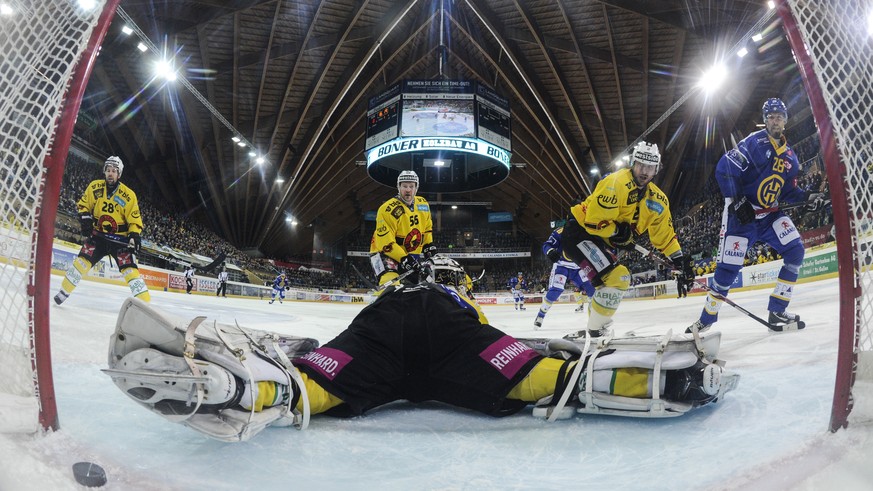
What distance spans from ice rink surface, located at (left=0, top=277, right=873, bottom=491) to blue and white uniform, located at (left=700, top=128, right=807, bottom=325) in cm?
205

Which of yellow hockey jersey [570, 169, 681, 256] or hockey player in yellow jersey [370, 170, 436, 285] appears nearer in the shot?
yellow hockey jersey [570, 169, 681, 256]

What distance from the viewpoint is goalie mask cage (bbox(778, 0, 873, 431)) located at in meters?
1.02

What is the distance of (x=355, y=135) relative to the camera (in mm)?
23406

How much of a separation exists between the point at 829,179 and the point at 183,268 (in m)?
17.2

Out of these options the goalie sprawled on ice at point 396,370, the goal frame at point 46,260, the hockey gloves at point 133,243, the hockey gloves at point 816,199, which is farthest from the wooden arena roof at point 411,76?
the goal frame at point 46,260

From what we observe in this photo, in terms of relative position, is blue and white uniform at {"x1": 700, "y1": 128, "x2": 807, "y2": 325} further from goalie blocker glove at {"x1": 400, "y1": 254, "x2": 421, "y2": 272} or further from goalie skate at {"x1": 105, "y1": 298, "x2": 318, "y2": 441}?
goalie skate at {"x1": 105, "y1": 298, "x2": 318, "y2": 441}

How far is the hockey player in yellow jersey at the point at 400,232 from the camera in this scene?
464 centimetres

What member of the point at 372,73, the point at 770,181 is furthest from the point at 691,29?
the point at 770,181

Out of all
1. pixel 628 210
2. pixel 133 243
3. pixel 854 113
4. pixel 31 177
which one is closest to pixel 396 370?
pixel 31 177

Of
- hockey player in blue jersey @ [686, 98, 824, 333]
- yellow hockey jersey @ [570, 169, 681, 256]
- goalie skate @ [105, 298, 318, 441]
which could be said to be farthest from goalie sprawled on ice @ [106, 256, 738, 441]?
hockey player in blue jersey @ [686, 98, 824, 333]

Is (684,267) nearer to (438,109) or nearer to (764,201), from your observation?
(764,201)

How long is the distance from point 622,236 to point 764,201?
1053 mm

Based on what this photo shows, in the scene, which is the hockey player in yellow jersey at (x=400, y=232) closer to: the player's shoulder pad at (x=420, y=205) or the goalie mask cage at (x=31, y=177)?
the player's shoulder pad at (x=420, y=205)

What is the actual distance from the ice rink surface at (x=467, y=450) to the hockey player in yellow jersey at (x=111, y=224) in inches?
154
